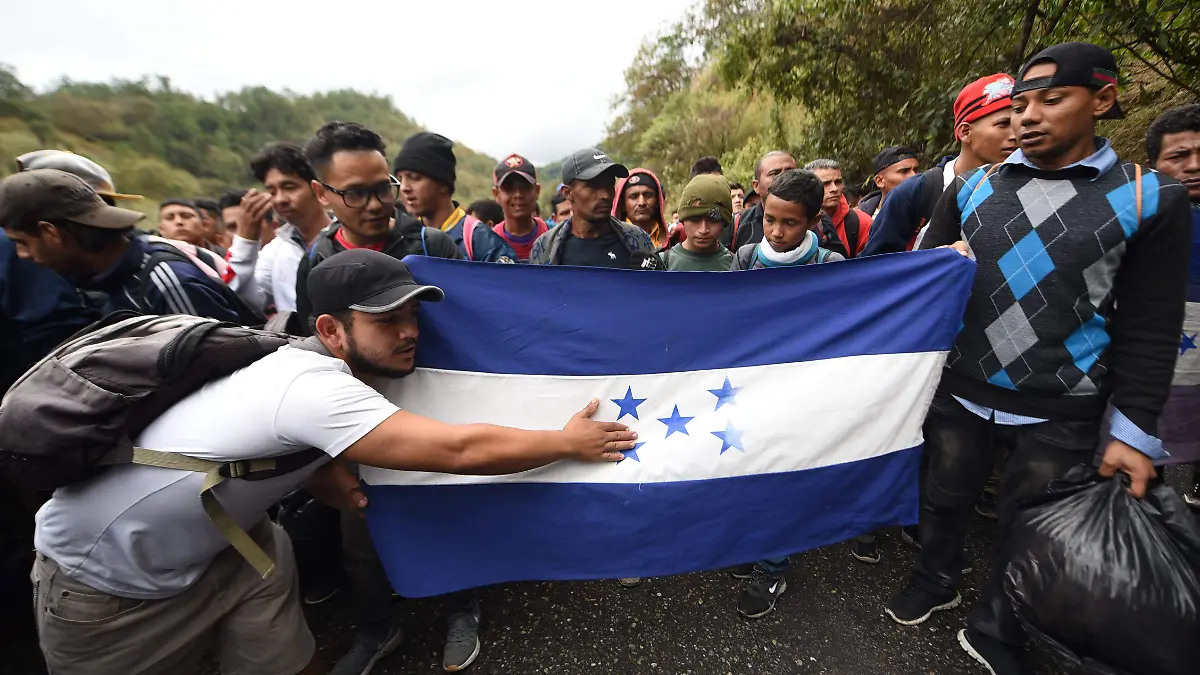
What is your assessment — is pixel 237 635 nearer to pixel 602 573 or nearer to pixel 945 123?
pixel 602 573

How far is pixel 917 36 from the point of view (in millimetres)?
7707

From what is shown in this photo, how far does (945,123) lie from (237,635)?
320 inches

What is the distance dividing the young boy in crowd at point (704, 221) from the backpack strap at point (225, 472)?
223cm

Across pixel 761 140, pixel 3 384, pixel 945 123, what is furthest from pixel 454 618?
pixel 761 140

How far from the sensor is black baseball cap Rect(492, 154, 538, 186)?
4.13 metres

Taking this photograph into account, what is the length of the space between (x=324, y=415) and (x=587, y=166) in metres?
2.03

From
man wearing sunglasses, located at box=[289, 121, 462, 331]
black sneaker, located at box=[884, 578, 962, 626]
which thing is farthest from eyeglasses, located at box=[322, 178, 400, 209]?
black sneaker, located at box=[884, 578, 962, 626]

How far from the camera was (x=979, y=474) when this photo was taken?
2.27m

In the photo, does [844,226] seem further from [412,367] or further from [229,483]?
[229,483]

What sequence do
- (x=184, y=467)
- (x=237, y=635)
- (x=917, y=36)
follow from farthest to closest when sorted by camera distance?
(x=917, y=36)
(x=237, y=635)
(x=184, y=467)

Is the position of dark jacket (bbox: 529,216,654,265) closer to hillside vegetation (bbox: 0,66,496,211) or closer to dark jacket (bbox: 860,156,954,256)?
dark jacket (bbox: 860,156,954,256)

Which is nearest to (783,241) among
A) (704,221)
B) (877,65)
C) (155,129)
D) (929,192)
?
(704,221)

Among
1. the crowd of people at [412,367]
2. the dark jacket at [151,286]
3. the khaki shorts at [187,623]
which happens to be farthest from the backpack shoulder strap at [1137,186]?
the dark jacket at [151,286]

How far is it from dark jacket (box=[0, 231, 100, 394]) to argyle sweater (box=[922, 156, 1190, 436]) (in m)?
3.73
